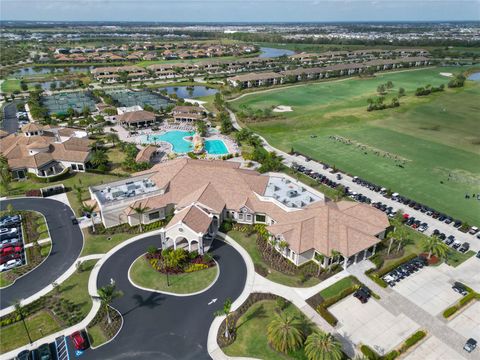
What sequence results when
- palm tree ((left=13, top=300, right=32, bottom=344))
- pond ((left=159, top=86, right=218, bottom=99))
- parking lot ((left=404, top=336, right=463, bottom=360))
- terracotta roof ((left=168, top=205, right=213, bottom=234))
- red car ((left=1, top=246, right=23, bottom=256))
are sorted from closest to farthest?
parking lot ((left=404, top=336, right=463, bottom=360))
palm tree ((left=13, top=300, right=32, bottom=344))
terracotta roof ((left=168, top=205, right=213, bottom=234))
red car ((left=1, top=246, right=23, bottom=256))
pond ((left=159, top=86, right=218, bottom=99))

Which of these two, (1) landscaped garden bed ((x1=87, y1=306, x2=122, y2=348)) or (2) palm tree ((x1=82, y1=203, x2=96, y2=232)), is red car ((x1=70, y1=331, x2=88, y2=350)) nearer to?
(1) landscaped garden bed ((x1=87, y1=306, x2=122, y2=348))

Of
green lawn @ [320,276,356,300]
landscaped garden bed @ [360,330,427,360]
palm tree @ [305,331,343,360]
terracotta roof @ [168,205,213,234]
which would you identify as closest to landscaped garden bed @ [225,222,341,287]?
green lawn @ [320,276,356,300]

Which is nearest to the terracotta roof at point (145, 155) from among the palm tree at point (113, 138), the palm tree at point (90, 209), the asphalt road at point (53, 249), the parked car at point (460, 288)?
the palm tree at point (113, 138)

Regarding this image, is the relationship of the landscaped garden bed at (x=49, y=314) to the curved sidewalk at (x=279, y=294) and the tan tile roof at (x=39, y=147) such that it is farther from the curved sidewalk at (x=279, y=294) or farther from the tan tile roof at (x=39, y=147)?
the tan tile roof at (x=39, y=147)

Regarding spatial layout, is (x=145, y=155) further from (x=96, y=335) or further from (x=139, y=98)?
(x=139, y=98)

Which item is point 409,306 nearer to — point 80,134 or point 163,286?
point 163,286
